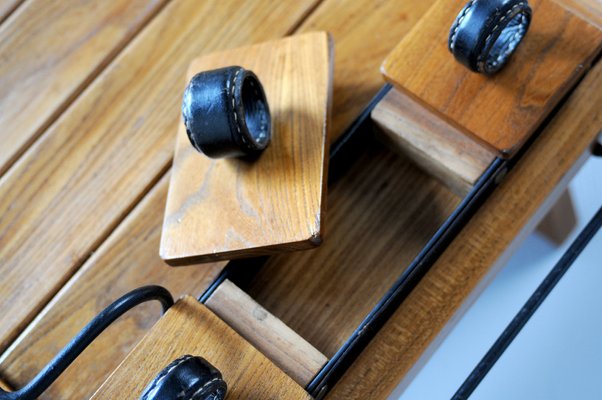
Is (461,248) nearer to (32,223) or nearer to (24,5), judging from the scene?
(32,223)

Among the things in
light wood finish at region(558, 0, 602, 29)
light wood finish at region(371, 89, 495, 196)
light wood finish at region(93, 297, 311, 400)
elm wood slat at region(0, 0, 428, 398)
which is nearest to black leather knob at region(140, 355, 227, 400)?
light wood finish at region(93, 297, 311, 400)

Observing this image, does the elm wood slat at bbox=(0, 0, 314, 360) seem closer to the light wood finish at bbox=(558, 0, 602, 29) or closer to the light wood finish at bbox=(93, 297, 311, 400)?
the light wood finish at bbox=(93, 297, 311, 400)

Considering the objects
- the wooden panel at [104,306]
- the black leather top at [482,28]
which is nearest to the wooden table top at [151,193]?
the wooden panel at [104,306]

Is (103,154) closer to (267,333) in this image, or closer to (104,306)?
(104,306)

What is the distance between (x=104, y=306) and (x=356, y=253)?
0.23 metres

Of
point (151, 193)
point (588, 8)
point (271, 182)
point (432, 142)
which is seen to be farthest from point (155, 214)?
point (588, 8)

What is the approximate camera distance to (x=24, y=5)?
2.38 ft

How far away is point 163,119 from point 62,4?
0.59 ft

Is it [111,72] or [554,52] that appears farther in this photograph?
[111,72]

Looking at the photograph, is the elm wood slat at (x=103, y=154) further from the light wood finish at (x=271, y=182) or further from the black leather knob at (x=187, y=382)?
the black leather knob at (x=187, y=382)

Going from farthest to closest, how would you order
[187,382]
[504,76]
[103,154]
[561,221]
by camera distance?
[561,221] → [103,154] → [504,76] → [187,382]

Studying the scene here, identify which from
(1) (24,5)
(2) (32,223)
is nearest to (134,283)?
(2) (32,223)

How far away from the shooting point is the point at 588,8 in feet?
2.09

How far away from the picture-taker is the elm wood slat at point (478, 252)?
0.55 m
